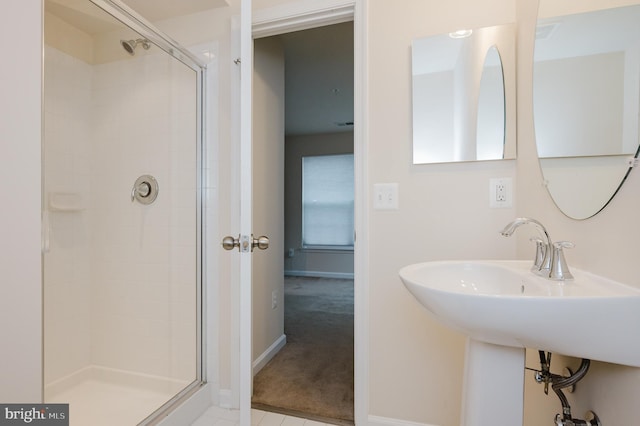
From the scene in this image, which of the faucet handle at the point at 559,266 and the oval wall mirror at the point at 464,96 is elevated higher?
the oval wall mirror at the point at 464,96

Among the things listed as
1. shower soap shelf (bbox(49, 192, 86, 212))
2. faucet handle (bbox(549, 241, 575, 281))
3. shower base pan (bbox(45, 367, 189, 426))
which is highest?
shower soap shelf (bbox(49, 192, 86, 212))

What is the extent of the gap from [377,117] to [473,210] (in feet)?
2.03

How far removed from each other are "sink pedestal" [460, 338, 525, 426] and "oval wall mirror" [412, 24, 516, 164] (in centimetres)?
81

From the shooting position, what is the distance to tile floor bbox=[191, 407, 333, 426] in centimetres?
151

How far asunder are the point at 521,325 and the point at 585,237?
42 cm

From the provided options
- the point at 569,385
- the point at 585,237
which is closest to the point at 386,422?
the point at 569,385

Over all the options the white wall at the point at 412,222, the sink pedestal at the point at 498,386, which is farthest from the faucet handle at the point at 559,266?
the white wall at the point at 412,222

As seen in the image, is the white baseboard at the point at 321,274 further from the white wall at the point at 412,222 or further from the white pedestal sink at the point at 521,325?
the white pedestal sink at the point at 521,325

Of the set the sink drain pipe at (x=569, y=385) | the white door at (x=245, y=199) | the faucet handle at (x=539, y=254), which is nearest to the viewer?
the sink drain pipe at (x=569, y=385)

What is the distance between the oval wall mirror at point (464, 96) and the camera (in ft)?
4.20

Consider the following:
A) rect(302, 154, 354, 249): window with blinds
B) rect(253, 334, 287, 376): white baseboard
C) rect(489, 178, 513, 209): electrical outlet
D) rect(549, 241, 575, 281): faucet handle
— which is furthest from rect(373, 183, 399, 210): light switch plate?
rect(302, 154, 354, 249): window with blinds

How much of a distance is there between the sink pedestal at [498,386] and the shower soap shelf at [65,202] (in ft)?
7.37

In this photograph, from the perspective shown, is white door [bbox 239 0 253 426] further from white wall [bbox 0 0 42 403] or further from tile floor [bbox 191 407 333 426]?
white wall [bbox 0 0 42 403]

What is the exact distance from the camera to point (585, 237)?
2.84 feet
